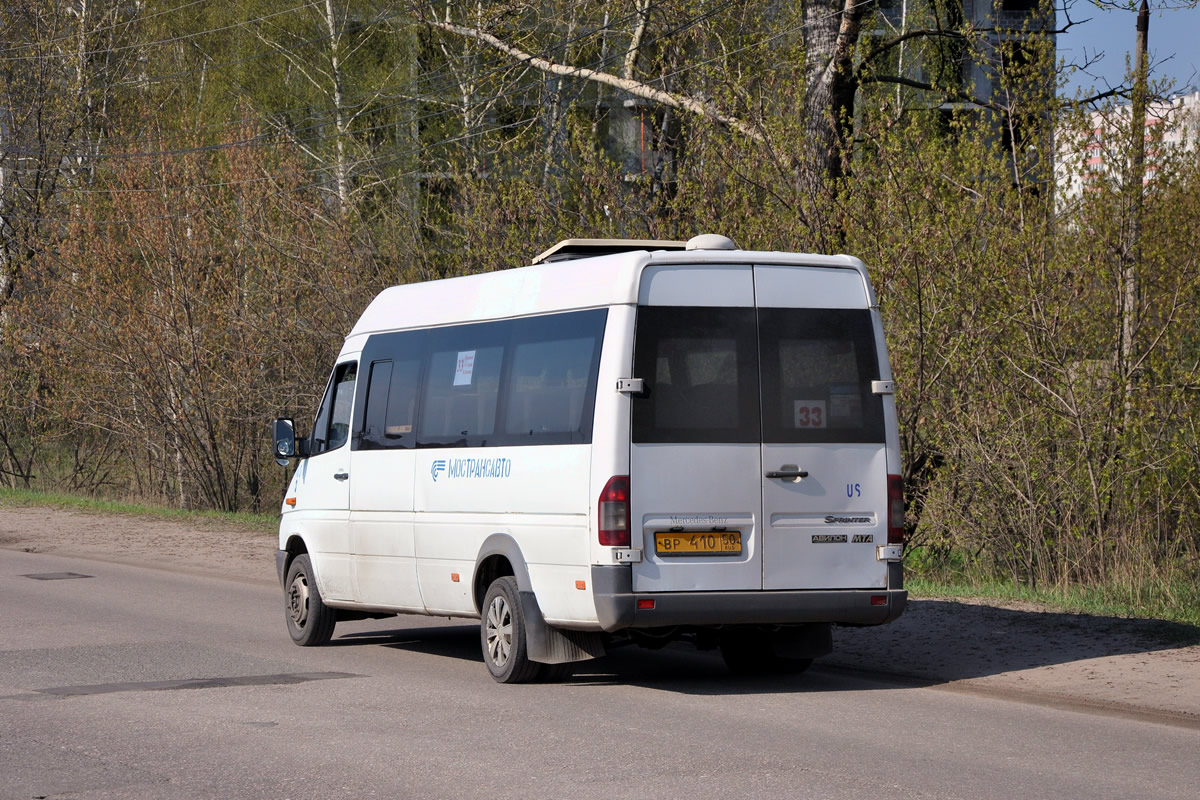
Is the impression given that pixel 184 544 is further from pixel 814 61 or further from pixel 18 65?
pixel 18 65

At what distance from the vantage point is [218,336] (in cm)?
2917

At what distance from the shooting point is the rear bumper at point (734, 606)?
380 inches

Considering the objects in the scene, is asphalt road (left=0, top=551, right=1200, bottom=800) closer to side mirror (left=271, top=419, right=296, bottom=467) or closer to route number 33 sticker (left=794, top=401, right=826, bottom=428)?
side mirror (left=271, top=419, right=296, bottom=467)

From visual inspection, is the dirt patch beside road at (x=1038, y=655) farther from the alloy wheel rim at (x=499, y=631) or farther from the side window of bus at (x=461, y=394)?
the side window of bus at (x=461, y=394)

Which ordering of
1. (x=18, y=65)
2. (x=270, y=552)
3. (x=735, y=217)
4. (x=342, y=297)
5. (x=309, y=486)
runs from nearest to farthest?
(x=309, y=486)
(x=735, y=217)
(x=270, y=552)
(x=342, y=297)
(x=18, y=65)

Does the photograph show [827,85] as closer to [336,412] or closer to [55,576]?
[336,412]

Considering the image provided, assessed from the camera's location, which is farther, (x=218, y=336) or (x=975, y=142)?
(x=218, y=336)

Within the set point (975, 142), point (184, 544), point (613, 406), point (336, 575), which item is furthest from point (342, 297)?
point (613, 406)

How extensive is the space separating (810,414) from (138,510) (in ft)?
67.7

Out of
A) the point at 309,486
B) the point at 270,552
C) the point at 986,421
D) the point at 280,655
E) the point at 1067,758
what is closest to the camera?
the point at 1067,758

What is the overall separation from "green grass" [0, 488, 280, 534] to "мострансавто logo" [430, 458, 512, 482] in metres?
13.2

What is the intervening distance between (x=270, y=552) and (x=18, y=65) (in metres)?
20.6

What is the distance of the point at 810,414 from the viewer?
33.6ft

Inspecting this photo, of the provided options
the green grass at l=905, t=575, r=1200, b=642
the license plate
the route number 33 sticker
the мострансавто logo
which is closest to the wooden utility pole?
the green grass at l=905, t=575, r=1200, b=642
